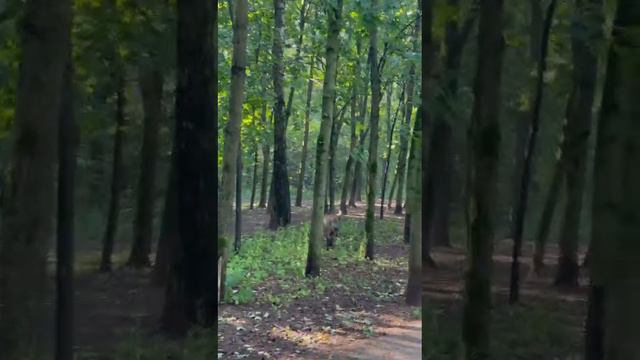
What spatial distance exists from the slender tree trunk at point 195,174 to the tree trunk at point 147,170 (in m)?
0.11

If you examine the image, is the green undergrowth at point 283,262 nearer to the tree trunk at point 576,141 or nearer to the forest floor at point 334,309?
the forest floor at point 334,309

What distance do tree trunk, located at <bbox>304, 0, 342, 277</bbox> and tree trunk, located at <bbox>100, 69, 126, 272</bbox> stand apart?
30.2 ft

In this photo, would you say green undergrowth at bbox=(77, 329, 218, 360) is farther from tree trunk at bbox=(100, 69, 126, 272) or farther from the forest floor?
tree trunk at bbox=(100, 69, 126, 272)

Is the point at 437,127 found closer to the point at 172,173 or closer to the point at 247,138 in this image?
the point at 172,173

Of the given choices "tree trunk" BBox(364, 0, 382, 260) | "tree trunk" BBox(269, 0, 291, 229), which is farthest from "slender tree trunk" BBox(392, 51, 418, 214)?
"tree trunk" BBox(269, 0, 291, 229)

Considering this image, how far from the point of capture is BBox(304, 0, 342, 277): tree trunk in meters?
12.3

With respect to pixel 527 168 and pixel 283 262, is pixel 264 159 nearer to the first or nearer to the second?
pixel 283 262

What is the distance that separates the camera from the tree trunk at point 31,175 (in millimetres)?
2871

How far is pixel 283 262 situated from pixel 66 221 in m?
13.0

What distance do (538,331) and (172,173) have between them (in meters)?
1.91

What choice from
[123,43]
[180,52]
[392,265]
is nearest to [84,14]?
[123,43]

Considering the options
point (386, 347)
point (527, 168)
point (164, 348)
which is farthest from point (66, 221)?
point (386, 347)

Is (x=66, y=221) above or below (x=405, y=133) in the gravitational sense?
below

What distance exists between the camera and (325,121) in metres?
12.5
